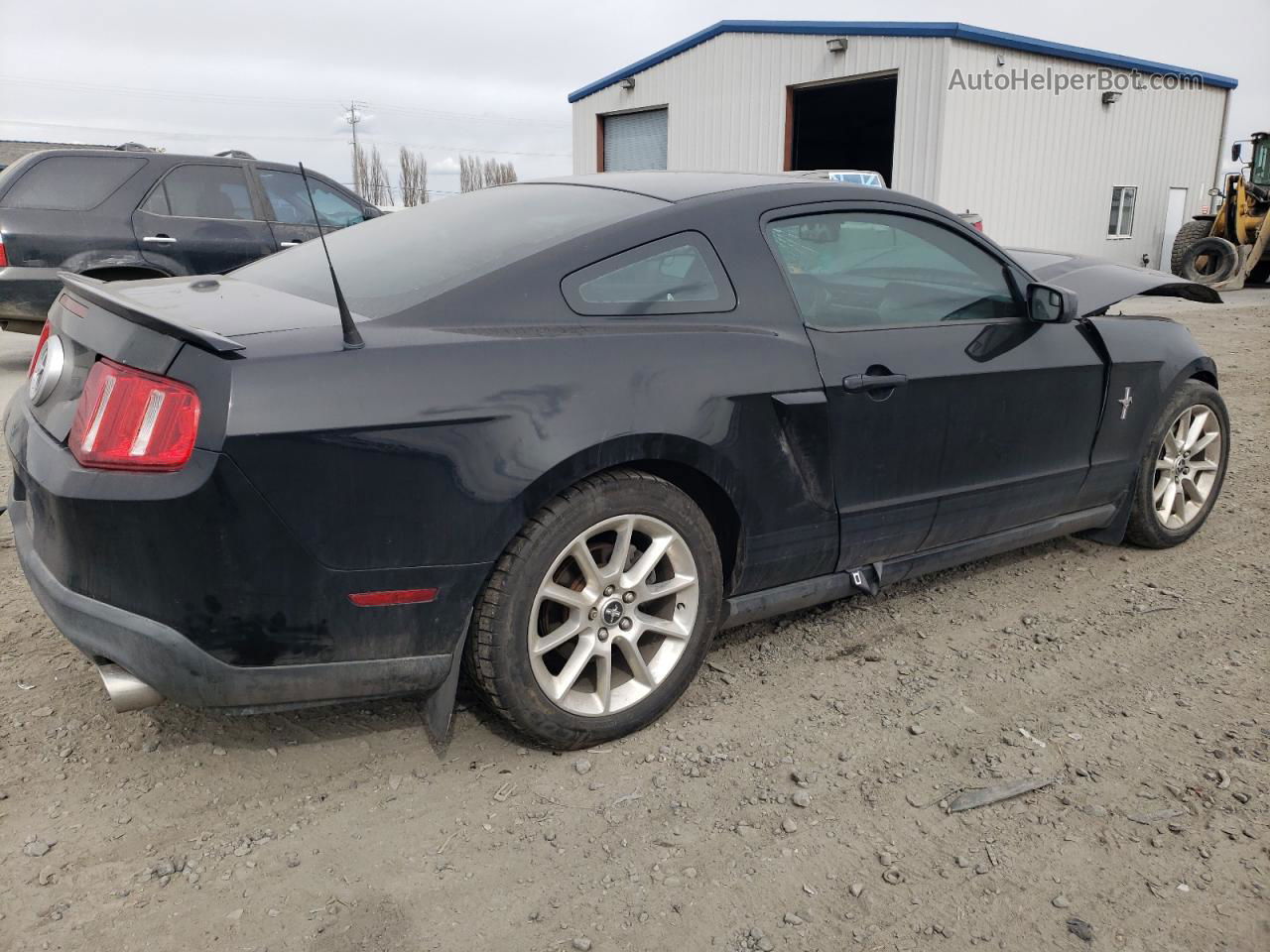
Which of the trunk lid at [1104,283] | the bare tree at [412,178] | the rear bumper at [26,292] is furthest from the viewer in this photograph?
the bare tree at [412,178]

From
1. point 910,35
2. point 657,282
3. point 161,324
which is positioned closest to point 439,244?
point 657,282

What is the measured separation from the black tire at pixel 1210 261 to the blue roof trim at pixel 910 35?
13.2 ft

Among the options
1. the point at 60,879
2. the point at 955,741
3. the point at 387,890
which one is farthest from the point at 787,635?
the point at 60,879

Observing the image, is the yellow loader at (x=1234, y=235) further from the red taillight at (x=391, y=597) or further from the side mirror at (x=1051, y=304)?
the red taillight at (x=391, y=597)

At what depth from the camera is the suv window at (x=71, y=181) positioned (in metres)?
7.49

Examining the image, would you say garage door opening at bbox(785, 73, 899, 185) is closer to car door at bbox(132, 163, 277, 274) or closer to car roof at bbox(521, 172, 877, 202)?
car door at bbox(132, 163, 277, 274)

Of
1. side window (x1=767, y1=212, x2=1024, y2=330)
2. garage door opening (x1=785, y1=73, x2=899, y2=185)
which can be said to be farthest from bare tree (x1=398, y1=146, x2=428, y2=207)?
side window (x1=767, y1=212, x2=1024, y2=330)

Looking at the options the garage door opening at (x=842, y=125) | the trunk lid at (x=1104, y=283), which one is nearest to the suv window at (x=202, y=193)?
the trunk lid at (x=1104, y=283)

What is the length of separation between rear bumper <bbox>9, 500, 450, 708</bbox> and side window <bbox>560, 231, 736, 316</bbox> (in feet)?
3.24

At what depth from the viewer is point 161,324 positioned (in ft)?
7.18

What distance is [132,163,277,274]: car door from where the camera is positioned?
7821 mm

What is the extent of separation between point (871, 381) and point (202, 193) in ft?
22.9

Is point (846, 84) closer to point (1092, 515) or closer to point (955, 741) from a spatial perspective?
point (1092, 515)

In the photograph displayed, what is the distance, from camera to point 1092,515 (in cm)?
399
